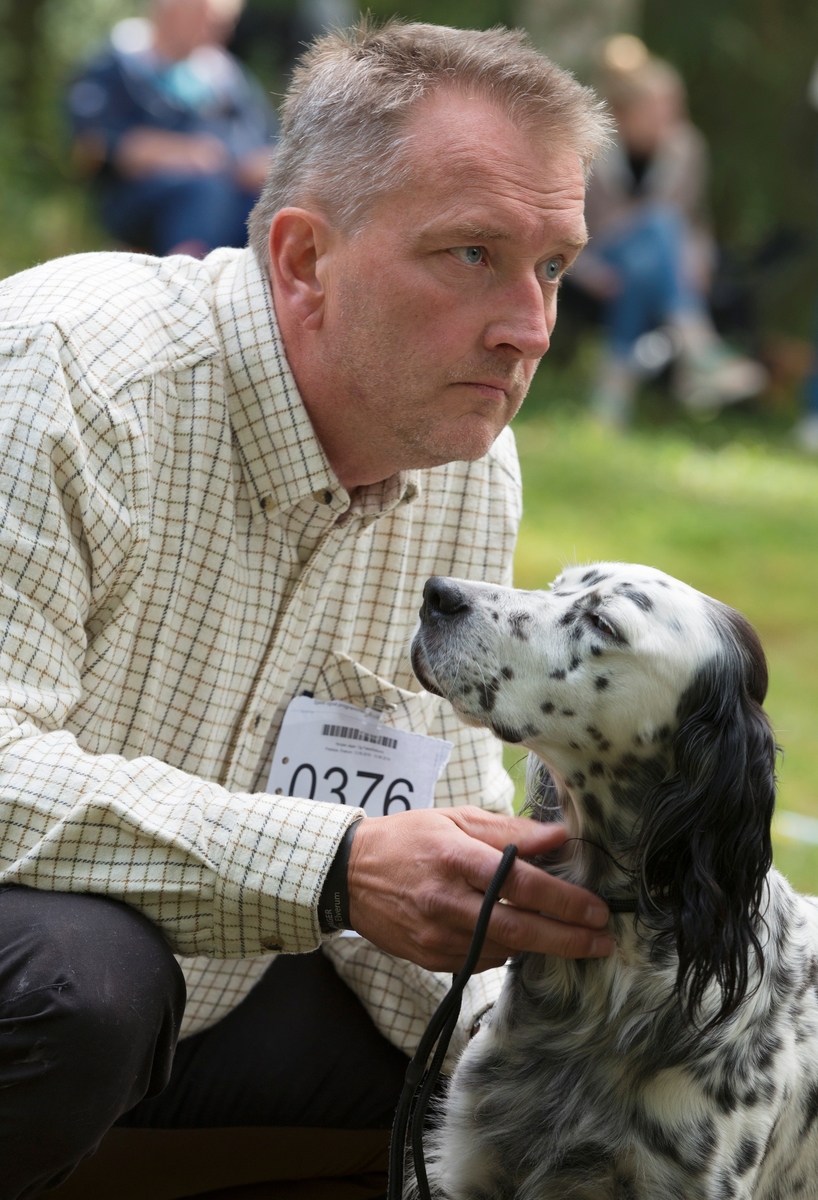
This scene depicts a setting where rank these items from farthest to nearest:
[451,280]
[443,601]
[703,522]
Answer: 1. [703,522]
2. [451,280]
3. [443,601]

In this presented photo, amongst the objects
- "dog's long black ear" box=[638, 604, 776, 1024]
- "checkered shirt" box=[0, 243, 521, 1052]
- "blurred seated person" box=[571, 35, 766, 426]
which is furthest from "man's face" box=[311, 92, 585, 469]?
"blurred seated person" box=[571, 35, 766, 426]

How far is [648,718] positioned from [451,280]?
811 mm

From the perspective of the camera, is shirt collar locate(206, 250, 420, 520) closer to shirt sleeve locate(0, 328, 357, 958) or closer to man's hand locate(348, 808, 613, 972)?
shirt sleeve locate(0, 328, 357, 958)

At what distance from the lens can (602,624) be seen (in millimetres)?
2209

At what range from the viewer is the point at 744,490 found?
8.20m

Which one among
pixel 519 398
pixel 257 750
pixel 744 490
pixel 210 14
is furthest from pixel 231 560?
pixel 210 14

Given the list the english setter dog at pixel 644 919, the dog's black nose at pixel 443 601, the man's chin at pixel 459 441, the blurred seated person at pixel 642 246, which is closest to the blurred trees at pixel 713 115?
the blurred seated person at pixel 642 246

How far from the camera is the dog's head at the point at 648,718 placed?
2068 millimetres

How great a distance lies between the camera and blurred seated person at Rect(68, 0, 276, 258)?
8.34 meters

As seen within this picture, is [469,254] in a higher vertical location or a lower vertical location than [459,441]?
higher

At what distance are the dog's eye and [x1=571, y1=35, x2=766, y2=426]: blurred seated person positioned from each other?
24.7 feet

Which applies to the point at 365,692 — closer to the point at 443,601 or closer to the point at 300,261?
the point at 443,601

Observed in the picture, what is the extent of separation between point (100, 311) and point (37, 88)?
44.4ft

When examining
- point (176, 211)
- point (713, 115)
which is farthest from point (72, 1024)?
point (713, 115)
